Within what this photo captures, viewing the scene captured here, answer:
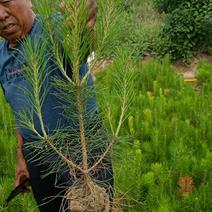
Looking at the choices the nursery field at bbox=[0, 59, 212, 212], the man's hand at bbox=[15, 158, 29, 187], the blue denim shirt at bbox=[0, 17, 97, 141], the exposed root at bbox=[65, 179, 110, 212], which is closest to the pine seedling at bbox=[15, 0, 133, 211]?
the exposed root at bbox=[65, 179, 110, 212]

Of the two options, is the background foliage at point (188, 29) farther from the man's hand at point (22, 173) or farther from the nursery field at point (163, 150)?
the man's hand at point (22, 173)

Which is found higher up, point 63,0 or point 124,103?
point 63,0

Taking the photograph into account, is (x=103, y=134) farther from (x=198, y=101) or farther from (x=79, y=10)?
(x=198, y=101)

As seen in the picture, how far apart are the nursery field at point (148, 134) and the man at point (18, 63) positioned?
0.18 meters

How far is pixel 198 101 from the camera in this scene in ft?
15.1

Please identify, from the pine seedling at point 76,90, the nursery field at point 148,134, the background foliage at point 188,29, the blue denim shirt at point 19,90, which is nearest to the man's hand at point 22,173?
the nursery field at point 148,134

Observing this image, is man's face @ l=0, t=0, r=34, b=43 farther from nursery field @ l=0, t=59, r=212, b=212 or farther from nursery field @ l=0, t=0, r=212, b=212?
nursery field @ l=0, t=59, r=212, b=212

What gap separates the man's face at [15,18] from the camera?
169cm

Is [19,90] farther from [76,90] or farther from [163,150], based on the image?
[163,150]

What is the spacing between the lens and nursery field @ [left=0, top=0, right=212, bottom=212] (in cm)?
142

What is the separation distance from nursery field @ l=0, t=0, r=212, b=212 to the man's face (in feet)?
1.12

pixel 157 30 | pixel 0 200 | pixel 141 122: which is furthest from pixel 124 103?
pixel 157 30

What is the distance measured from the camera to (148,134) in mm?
4113

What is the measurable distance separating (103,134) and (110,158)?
0.24 ft
